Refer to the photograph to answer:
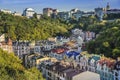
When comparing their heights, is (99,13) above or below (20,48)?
above

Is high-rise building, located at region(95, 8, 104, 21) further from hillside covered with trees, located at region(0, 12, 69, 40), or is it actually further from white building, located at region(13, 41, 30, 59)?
white building, located at region(13, 41, 30, 59)

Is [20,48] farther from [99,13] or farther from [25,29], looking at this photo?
[99,13]

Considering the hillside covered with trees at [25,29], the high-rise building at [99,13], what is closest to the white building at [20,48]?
the hillside covered with trees at [25,29]

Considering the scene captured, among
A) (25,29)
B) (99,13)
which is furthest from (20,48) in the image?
(99,13)

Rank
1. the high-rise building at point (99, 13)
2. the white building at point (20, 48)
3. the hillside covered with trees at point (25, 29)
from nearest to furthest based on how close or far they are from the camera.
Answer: the white building at point (20, 48), the hillside covered with trees at point (25, 29), the high-rise building at point (99, 13)

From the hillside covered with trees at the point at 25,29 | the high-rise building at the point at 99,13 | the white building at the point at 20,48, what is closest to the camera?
the white building at the point at 20,48

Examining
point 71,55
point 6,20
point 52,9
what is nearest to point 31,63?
point 71,55

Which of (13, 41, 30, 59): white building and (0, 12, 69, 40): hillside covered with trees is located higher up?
(0, 12, 69, 40): hillside covered with trees

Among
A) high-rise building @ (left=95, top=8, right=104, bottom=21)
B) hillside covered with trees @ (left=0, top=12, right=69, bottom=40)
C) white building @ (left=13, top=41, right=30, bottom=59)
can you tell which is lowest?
white building @ (left=13, top=41, right=30, bottom=59)

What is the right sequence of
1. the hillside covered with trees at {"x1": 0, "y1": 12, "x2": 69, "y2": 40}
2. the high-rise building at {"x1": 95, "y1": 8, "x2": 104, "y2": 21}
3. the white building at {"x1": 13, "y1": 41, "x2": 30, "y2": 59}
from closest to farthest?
the white building at {"x1": 13, "y1": 41, "x2": 30, "y2": 59} → the hillside covered with trees at {"x1": 0, "y1": 12, "x2": 69, "y2": 40} → the high-rise building at {"x1": 95, "y1": 8, "x2": 104, "y2": 21}

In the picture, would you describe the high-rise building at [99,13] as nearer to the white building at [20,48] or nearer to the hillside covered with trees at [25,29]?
the hillside covered with trees at [25,29]

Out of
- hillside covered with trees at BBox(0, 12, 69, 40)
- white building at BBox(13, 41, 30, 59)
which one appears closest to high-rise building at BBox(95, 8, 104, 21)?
hillside covered with trees at BBox(0, 12, 69, 40)
